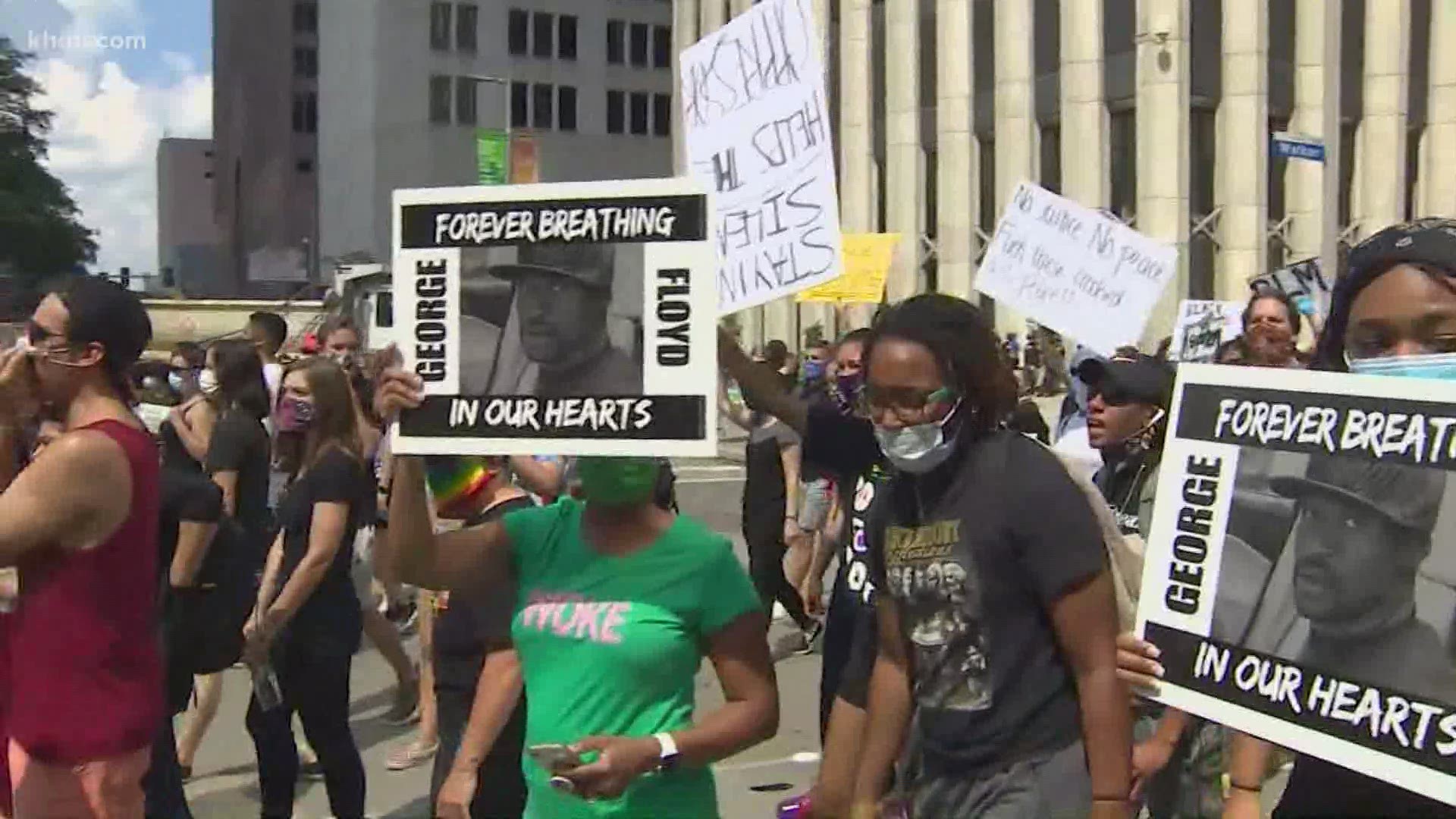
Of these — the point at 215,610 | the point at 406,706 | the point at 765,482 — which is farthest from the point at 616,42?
the point at 215,610

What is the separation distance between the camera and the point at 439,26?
7150 cm

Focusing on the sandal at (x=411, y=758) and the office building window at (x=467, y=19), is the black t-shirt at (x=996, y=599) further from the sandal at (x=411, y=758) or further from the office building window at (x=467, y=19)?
the office building window at (x=467, y=19)

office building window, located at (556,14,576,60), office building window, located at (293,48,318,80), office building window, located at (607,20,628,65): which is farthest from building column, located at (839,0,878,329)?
office building window, located at (293,48,318,80)

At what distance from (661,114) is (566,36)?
20.0 feet

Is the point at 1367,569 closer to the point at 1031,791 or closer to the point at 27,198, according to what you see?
the point at 1031,791

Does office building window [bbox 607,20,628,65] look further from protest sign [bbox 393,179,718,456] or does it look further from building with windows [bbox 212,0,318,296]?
protest sign [bbox 393,179,718,456]

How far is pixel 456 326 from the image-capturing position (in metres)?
3.76

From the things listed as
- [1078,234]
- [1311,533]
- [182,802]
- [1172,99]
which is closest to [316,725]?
[182,802]

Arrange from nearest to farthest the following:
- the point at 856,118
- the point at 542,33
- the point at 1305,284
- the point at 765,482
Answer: the point at 765,482 → the point at 1305,284 → the point at 856,118 → the point at 542,33

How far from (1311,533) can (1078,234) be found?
6.50 meters

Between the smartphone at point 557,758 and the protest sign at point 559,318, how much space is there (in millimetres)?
679

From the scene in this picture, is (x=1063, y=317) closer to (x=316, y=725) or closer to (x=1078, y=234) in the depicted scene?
(x=1078, y=234)

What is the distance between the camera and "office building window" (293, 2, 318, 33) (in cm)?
10294

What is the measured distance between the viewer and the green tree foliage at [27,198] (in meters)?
72.9
